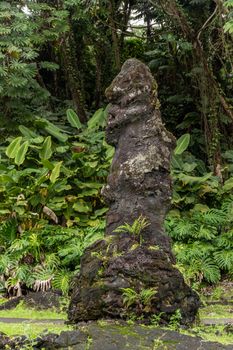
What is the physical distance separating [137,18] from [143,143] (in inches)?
396

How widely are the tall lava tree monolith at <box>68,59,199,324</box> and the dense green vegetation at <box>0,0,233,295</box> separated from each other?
1547 mm

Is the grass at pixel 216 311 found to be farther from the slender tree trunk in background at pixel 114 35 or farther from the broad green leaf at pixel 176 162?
the slender tree trunk in background at pixel 114 35

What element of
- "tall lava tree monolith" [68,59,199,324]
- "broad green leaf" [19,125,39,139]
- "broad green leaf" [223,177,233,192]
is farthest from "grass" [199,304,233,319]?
"broad green leaf" [19,125,39,139]

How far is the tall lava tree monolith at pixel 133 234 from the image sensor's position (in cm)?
513

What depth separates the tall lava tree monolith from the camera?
513 centimetres

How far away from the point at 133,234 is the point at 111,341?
1.35 m

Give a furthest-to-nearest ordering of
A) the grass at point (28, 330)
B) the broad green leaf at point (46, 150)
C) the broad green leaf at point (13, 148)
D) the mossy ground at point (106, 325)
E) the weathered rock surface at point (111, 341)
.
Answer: the broad green leaf at point (46, 150) → the broad green leaf at point (13, 148) → the mossy ground at point (106, 325) → the grass at point (28, 330) → the weathered rock surface at point (111, 341)

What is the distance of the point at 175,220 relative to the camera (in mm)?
9453

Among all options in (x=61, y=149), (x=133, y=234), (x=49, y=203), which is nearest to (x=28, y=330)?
(x=133, y=234)

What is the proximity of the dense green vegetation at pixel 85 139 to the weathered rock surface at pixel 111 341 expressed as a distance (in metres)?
3.21

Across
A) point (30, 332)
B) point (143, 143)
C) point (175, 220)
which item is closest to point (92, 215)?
point (175, 220)

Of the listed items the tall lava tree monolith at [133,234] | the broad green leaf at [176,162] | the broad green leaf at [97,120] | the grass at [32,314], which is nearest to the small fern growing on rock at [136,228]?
the tall lava tree monolith at [133,234]

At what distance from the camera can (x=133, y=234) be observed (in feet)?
18.1

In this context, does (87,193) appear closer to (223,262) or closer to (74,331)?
(223,262)
